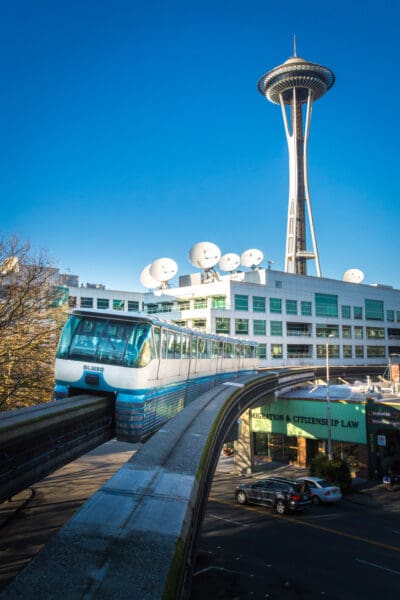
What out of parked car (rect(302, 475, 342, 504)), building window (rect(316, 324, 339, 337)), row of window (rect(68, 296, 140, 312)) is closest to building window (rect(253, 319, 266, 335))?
building window (rect(316, 324, 339, 337))

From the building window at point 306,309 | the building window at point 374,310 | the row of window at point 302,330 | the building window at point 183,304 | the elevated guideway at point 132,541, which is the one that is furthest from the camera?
the building window at point 374,310

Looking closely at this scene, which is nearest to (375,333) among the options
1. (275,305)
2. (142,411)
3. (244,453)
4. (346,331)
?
(346,331)

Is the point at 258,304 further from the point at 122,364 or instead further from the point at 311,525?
the point at 122,364

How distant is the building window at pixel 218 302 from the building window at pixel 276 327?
8.33 metres

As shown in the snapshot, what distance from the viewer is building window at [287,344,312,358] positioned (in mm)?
63656

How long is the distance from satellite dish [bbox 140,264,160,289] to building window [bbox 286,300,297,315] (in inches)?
804

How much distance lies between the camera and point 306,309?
66.6m

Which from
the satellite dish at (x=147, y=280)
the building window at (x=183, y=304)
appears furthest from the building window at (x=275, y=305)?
the satellite dish at (x=147, y=280)

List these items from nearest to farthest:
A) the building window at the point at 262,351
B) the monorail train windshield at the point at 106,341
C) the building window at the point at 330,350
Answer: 1. the monorail train windshield at the point at 106,341
2. the building window at the point at 262,351
3. the building window at the point at 330,350

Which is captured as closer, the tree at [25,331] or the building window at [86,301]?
the tree at [25,331]

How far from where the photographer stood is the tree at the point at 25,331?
20.5 m

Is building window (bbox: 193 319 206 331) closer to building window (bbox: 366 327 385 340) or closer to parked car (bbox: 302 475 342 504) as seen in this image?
building window (bbox: 366 327 385 340)

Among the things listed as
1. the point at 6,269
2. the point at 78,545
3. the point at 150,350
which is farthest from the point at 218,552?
the point at 6,269

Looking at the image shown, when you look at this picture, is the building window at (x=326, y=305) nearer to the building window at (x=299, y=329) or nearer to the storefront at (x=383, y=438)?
the building window at (x=299, y=329)
